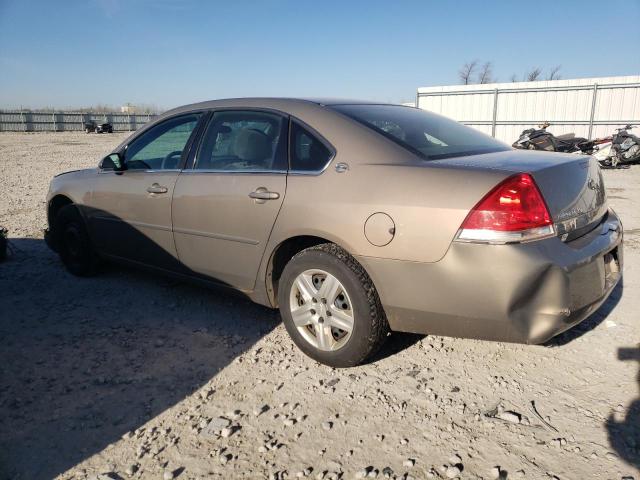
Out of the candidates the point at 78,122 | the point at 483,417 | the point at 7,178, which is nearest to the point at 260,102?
the point at 483,417

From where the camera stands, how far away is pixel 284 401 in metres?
2.72

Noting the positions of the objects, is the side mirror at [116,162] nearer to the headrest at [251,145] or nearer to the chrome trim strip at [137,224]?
the chrome trim strip at [137,224]

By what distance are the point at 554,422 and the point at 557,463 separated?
1.06 feet

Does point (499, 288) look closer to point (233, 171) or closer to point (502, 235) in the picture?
point (502, 235)

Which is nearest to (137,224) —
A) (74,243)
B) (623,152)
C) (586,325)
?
(74,243)

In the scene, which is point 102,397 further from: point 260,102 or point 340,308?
point 260,102

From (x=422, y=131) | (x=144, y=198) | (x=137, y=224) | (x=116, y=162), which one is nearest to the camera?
(x=422, y=131)

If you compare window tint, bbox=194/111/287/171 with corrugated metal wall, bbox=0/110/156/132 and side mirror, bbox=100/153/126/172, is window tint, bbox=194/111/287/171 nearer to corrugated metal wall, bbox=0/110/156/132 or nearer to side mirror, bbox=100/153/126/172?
side mirror, bbox=100/153/126/172

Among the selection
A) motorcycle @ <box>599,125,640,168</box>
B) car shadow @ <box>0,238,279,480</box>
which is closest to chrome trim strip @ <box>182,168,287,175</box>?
car shadow @ <box>0,238,279,480</box>

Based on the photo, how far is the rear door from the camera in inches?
126

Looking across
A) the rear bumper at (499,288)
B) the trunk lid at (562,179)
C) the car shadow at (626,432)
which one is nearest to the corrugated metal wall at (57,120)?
the trunk lid at (562,179)

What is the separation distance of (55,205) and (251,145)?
8.88 feet

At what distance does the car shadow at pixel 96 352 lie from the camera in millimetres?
2473

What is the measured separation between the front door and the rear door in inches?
6.8
